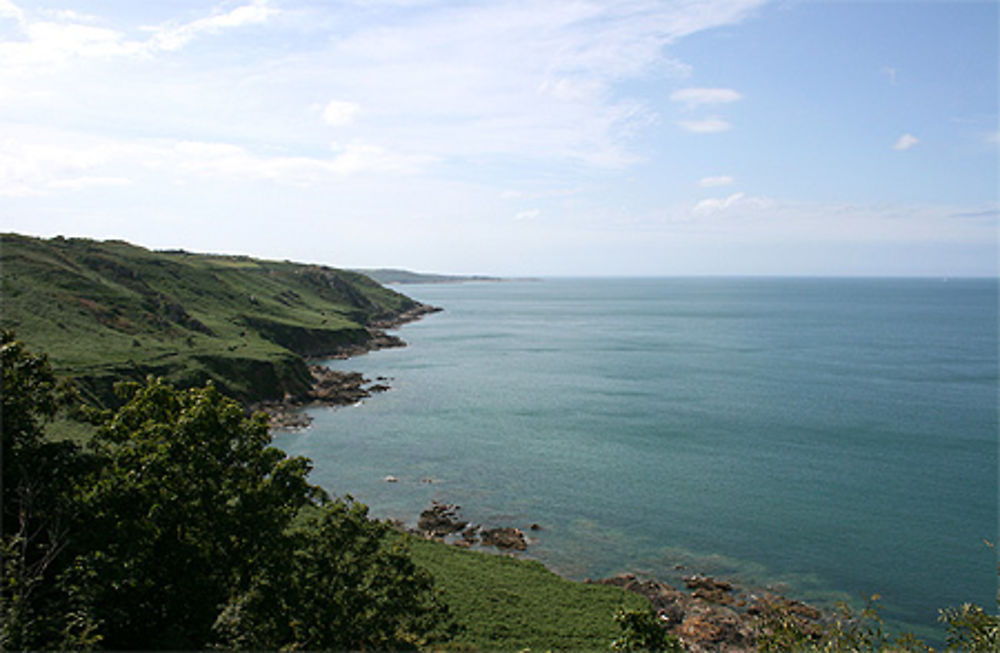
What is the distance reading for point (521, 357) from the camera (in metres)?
138

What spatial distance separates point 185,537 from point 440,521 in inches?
1179

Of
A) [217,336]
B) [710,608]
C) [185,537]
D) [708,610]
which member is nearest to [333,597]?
[185,537]

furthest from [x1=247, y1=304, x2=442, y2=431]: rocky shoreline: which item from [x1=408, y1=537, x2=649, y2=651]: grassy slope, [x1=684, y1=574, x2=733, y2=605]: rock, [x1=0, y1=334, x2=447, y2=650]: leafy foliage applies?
[x1=684, y1=574, x2=733, y2=605]: rock

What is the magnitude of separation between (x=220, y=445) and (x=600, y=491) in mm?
41395

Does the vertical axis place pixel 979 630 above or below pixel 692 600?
above

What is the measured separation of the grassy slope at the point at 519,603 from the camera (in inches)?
1348

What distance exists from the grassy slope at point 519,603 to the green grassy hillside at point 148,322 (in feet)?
155

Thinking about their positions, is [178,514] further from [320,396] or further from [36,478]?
[320,396]

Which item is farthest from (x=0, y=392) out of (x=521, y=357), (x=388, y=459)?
(x=521, y=357)

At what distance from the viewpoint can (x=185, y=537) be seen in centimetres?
2286

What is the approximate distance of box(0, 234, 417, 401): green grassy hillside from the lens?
7750 centimetres

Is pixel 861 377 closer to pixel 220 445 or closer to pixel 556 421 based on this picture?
pixel 556 421

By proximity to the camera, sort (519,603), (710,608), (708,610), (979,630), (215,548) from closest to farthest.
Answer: (979,630) → (215,548) → (519,603) → (708,610) → (710,608)

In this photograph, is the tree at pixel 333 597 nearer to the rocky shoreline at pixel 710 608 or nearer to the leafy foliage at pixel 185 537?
the leafy foliage at pixel 185 537
